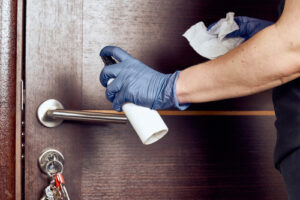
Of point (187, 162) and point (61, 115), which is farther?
point (187, 162)

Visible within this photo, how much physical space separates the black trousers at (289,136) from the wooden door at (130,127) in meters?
0.21

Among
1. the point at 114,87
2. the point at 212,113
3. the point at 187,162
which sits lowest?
the point at 187,162

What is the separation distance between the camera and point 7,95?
748 millimetres

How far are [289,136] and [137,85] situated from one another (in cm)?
32

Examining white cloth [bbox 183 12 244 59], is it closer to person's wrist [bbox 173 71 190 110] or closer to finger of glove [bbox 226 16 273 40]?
finger of glove [bbox 226 16 273 40]

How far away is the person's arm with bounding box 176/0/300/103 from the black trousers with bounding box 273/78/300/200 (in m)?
0.11

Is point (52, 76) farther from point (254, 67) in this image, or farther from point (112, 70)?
point (254, 67)

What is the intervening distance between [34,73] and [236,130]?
529 mm

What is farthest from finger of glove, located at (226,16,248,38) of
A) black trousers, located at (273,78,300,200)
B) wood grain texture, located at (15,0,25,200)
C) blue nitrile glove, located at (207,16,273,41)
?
wood grain texture, located at (15,0,25,200)

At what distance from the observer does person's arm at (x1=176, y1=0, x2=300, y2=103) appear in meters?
0.57

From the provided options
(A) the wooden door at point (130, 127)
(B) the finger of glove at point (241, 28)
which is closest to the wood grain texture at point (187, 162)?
(A) the wooden door at point (130, 127)

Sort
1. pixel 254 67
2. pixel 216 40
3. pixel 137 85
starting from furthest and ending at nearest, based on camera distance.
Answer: pixel 216 40
pixel 137 85
pixel 254 67

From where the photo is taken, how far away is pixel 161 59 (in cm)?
89

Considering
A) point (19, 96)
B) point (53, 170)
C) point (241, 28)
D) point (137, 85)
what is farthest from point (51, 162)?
point (241, 28)
